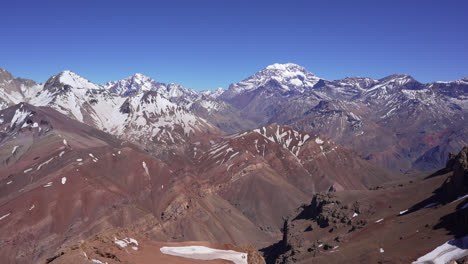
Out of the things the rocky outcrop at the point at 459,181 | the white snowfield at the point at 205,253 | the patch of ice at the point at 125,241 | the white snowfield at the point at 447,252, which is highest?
the patch of ice at the point at 125,241

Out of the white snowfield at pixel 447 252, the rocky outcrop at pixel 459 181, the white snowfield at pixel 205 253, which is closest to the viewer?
the white snowfield at pixel 205 253

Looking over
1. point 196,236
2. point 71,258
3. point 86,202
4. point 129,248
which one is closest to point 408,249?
point 129,248

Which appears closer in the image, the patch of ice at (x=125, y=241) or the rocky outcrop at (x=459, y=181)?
the patch of ice at (x=125, y=241)

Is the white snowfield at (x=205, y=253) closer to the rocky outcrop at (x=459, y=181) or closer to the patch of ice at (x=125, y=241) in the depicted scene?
the patch of ice at (x=125, y=241)

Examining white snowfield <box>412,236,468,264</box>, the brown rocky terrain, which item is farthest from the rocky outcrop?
white snowfield <box>412,236,468,264</box>

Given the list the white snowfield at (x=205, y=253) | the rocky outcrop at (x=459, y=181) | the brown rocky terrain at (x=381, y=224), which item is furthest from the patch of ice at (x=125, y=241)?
the rocky outcrop at (x=459, y=181)

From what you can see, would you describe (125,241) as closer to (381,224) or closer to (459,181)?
(381,224)

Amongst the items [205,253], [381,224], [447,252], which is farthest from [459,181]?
[205,253]
